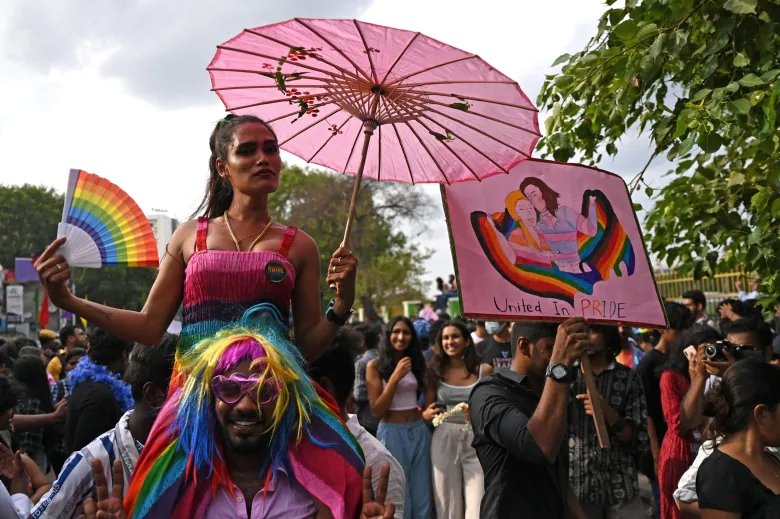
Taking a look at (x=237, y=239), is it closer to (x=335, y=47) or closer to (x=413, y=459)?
(x=335, y=47)

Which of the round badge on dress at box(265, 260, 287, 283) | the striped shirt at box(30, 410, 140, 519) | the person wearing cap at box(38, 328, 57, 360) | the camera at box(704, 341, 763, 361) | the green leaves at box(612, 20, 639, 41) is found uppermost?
the green leaves at box(612, 20, 639, 41)

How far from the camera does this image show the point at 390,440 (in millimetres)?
8289

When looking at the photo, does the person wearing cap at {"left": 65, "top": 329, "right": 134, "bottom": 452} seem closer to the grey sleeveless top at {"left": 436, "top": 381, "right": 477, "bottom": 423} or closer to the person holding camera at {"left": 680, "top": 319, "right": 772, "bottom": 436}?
the grey sleeveless top at {"left": 436, "top": 381, "right": 477, "bottom": 423}

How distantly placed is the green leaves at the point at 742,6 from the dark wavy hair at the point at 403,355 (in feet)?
16.1

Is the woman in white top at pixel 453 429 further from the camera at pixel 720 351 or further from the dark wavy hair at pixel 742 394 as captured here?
the dark wavy hair at pixel 742 394

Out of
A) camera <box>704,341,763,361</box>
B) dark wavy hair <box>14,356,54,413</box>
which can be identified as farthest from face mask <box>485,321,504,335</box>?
camera <box>704,341,763,361</box>

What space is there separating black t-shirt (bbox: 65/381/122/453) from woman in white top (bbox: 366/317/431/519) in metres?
3.08

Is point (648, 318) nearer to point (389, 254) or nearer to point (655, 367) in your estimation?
point (655, 367)

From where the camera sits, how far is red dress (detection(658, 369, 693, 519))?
6234 millimetres

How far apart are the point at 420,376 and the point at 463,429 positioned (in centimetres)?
76

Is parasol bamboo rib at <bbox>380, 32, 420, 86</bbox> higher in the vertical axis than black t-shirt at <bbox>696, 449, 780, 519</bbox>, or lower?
higher

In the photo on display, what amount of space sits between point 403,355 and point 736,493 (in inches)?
206

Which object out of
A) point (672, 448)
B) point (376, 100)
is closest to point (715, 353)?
point (672, 448)

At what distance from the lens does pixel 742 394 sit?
12.8ft
